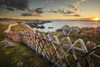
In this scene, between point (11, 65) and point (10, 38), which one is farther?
point (10, 38)

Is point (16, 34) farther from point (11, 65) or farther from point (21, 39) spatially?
point (11, 65)

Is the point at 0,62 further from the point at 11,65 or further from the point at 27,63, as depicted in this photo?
the point at 27,63

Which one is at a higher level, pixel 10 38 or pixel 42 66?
pixel 10 38

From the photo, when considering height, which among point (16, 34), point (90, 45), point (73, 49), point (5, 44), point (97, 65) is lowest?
point (97, 65)

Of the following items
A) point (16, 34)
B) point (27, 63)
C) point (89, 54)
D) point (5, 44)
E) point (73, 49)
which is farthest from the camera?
point (16, 34)

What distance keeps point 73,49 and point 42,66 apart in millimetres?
3649

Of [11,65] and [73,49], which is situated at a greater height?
[73,49]

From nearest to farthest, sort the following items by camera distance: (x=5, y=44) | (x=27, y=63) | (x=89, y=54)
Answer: (x=89, y=54)
(x=27, y=63)
(x=5, y=44)

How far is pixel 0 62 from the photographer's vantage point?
542 cm

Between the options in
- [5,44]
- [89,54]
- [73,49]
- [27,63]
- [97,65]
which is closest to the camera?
[89,54]

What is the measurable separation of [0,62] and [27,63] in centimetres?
269

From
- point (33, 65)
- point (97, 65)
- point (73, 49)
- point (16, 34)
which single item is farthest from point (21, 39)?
point (97, 65)

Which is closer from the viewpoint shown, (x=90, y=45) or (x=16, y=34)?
(x=90, y=45)

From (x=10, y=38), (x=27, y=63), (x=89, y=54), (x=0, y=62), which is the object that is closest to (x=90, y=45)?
(x=89, y=54)
